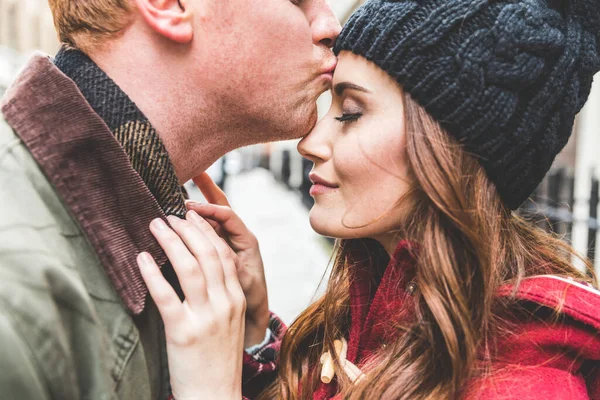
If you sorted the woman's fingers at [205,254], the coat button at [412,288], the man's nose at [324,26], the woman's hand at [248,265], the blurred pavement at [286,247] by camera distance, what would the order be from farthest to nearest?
the blurred pavement at [286,247], the woman's hand at [248,265], the man's nose at [324,26], the coat button at [412,288], the woman's fingers at [205,254]

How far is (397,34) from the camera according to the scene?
6.49 feet

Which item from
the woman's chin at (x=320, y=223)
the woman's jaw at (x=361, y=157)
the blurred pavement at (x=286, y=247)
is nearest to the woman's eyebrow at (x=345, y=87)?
the woman's jaw at (x=361, y=157)

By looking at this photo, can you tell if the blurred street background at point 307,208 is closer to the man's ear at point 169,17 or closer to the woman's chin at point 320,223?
the woman's chin at point 320,223

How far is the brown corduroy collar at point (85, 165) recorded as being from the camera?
1.63m

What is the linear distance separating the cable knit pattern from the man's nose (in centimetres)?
29

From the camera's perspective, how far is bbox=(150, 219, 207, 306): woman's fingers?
1.73 metres

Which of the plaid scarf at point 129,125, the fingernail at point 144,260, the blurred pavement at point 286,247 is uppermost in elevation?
the plaid scarf at point 129,125

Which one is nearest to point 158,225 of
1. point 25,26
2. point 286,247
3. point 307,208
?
point 286,247

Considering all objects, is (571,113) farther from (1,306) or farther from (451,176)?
(1,306)

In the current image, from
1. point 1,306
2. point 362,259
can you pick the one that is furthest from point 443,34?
point 1,306

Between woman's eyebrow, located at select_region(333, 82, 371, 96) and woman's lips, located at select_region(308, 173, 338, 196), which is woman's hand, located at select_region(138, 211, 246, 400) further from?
woman's eyebrow, located at select_region(333, 82, 371, 96)

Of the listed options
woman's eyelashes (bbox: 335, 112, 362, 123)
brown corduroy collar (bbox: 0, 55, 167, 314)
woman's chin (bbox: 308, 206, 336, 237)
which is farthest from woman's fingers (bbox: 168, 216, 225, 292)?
woman's eyelashes (bbox: 335, 112, 362, 123)

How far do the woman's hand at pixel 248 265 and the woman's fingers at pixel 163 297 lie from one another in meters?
0.71

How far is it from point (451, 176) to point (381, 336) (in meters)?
0.64
